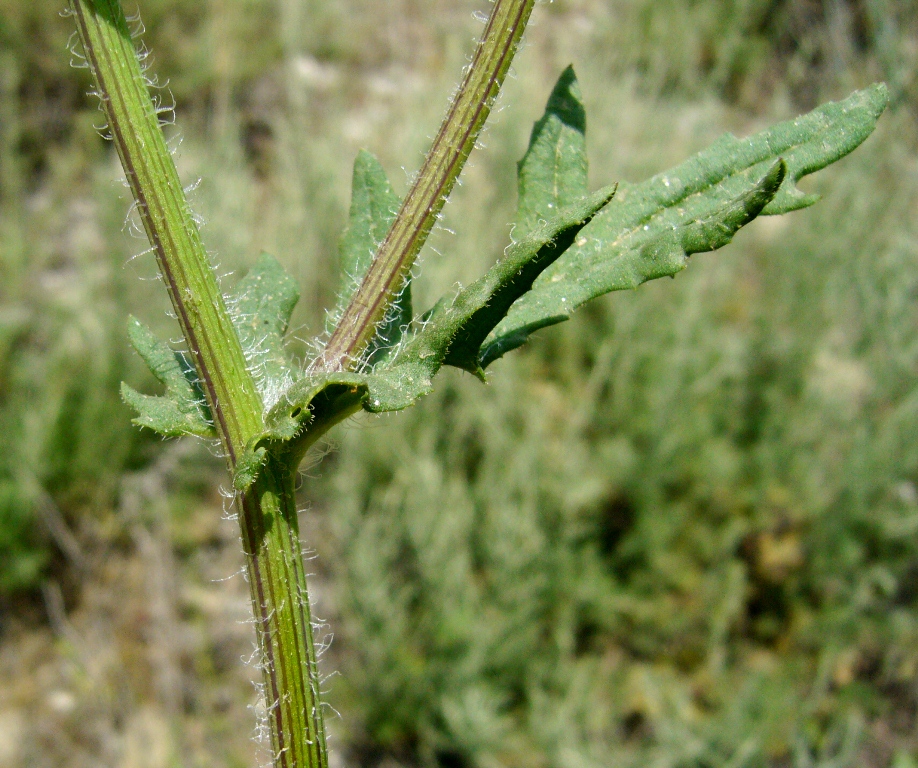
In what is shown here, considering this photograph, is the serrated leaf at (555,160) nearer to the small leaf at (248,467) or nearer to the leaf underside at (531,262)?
the leaf underside at (531,262)

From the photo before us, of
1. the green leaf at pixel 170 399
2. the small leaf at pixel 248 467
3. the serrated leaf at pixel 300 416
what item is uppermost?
the green leaf at pixel 170 399

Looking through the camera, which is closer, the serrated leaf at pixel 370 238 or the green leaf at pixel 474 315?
the green leaf at pixel 474 315

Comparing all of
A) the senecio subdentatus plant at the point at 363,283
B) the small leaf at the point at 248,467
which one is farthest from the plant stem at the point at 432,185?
the small leaf at the point at 248,467

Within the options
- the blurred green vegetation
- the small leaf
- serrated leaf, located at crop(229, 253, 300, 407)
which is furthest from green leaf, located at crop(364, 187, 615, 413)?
the blurred green vegetation

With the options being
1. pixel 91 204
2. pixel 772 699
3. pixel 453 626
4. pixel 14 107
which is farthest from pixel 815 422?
pixel 14 107

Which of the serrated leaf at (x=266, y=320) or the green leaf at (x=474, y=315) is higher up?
the serrated leaf at (x=266, y=320)

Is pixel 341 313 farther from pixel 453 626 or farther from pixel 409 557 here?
pixel 409 557

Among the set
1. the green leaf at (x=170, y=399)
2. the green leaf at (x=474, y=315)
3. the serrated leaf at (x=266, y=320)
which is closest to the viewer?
the green leaf at (x=474, y=315)

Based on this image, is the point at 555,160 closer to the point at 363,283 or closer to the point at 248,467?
the point at 363,283
